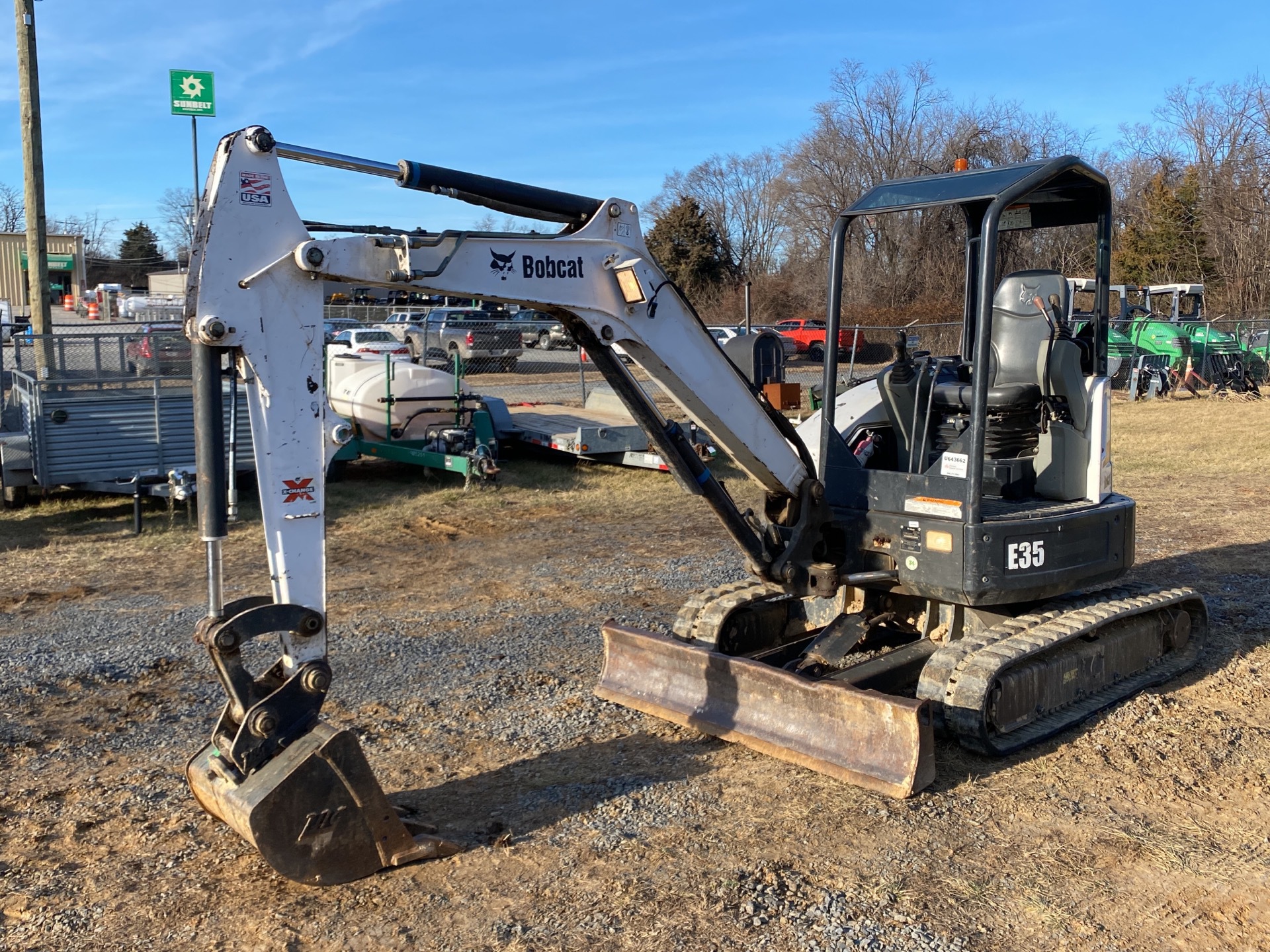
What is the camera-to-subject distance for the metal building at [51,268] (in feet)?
172

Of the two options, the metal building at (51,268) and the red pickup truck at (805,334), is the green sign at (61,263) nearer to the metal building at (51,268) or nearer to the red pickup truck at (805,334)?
the metal building at (51,268)

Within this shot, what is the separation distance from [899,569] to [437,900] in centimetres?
290

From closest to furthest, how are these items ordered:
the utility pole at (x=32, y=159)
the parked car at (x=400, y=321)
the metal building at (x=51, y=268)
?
the utility pole at (x=32, y=159) < the parked car at (x=400, y=321) < the metal building at (x=51, y=268)

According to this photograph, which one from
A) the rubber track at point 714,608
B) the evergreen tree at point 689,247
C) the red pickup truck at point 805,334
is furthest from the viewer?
the evergreen tree at point 689,247

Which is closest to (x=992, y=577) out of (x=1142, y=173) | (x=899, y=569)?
(x=899, y=569)

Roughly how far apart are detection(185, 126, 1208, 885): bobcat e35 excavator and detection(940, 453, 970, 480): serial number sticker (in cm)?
2

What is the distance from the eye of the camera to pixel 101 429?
11.5m

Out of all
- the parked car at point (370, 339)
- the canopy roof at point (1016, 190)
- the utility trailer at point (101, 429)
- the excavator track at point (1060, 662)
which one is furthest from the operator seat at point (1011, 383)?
the parked car at point (370, 339)

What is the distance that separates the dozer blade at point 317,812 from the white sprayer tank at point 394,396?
957 centimetres

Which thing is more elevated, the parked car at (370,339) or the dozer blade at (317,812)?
the parked car at (370,339)

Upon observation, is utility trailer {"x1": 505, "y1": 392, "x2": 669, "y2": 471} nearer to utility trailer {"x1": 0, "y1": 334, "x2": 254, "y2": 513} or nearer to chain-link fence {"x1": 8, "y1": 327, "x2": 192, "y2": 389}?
utility trailer {"x1": 0, "y1": 334, "x2": 254, "y2": 513}

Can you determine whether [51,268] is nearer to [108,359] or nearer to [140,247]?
[140,247]

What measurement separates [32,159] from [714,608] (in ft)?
37.6

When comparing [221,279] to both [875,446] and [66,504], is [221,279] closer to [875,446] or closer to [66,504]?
[875,446]
